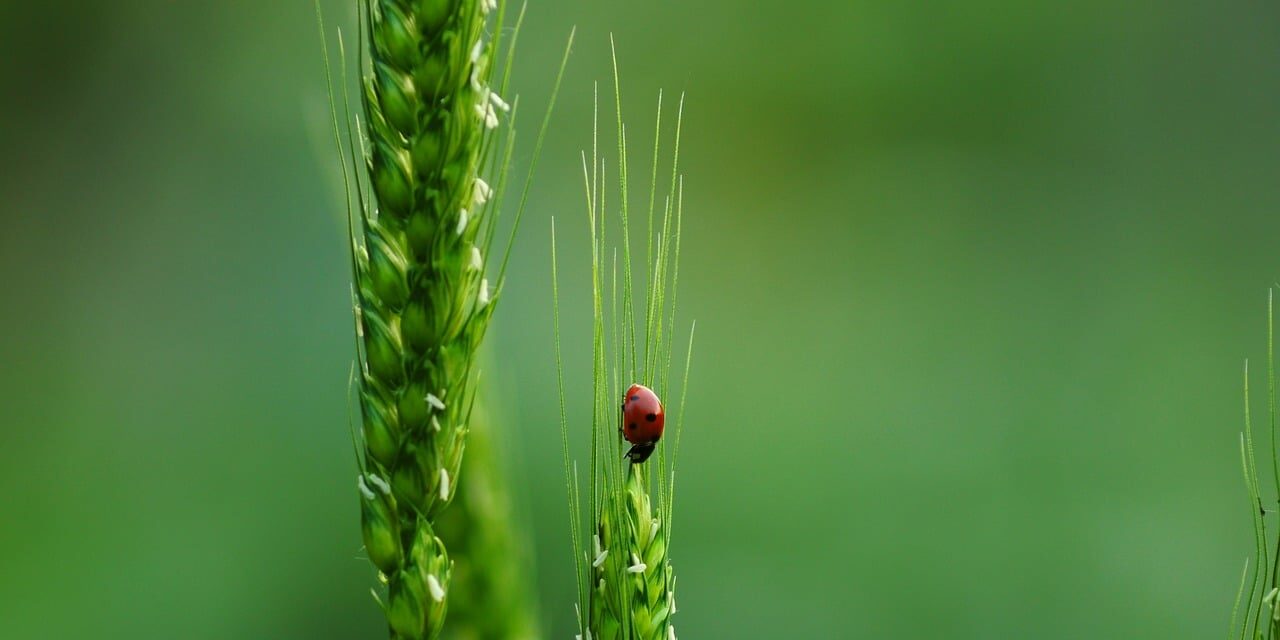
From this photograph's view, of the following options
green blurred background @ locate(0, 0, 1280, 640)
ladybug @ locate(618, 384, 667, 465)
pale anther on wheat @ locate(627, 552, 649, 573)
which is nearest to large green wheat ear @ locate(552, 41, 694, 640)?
pale anther on wheat @ locate(627, 552, 649, 573)

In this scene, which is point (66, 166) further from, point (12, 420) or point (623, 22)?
point (623, 22)

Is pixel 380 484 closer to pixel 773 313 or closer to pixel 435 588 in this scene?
pixel 435 588

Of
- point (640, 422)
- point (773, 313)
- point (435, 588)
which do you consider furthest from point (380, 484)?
point (773, 313)

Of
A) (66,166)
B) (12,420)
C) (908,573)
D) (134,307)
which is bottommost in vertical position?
(908,573)

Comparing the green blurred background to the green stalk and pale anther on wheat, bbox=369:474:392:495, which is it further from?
pale anther on wheat, bbox=369:474:392:495

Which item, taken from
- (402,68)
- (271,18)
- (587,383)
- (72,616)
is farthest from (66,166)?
(402,68)

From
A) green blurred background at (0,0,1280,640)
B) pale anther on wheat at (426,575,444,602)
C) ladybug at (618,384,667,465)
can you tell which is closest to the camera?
pale anther on wheat at (426,575,444,602)
